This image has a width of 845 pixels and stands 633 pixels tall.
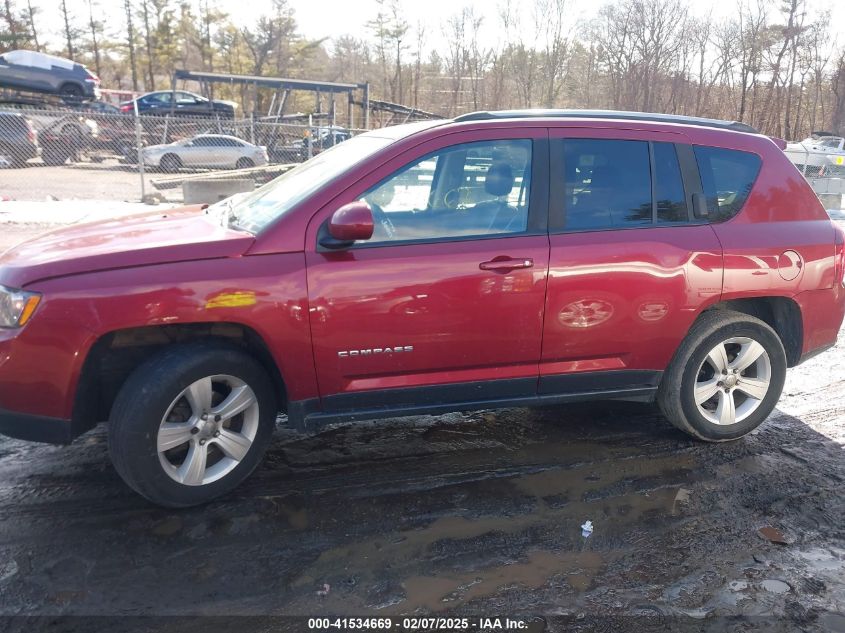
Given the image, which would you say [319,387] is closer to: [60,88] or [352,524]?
[352,524]

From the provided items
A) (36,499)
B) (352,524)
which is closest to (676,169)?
(352,524)

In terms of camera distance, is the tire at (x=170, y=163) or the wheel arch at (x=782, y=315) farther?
the tire at (x=170, y=163)

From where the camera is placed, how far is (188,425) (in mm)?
3189

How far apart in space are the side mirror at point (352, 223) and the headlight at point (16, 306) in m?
1.35

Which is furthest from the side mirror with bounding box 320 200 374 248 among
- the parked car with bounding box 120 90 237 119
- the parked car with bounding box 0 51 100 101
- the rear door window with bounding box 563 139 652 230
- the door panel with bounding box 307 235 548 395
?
the parked car with bounding box 0 51 100 101

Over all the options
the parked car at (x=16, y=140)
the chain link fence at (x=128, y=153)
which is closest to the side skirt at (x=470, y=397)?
the chain link fence at (x=128, y=153)

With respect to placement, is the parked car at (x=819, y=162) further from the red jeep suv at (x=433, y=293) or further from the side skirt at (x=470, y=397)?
the side skirt at (x=470, y=397)

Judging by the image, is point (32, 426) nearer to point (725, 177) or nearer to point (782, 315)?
point (725, 177)

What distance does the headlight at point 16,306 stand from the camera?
293 cm

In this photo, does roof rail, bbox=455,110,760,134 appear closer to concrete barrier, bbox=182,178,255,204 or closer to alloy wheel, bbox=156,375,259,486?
alloy wheel, bbox=156,375,259,486

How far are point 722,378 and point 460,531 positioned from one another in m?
2.02

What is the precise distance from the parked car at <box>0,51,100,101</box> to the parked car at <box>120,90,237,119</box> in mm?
2104

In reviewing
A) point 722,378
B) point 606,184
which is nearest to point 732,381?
point 722,378

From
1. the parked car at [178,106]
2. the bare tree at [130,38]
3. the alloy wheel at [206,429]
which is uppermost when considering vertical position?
the bare tree at [130,38]
